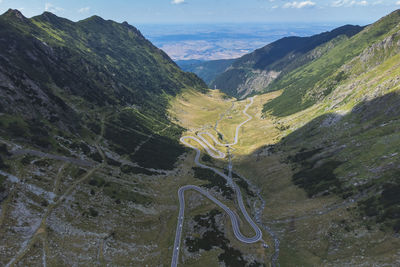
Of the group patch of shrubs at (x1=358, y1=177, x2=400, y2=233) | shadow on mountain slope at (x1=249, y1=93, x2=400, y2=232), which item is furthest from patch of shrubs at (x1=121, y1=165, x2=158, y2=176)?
patch of shrubs at (x1=358, y1=177, x2=400, y2=233)

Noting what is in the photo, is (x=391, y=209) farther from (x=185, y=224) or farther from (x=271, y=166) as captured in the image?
(x=271, y=166)

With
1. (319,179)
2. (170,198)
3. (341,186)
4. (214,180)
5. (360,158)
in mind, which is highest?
(360,158)

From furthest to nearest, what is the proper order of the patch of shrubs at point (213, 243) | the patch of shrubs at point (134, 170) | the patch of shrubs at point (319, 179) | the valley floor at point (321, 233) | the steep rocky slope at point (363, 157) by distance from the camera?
the patch of shrubs at point (134, 170)
the patch of shrubs at point (319, 179)
the steep rocky slope at point (363, 157)
the patch of shrubs at point (213, 243)
the valley floor at point (321, 233)

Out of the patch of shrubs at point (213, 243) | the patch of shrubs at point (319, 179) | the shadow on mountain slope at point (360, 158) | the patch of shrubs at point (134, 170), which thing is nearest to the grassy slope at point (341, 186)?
the shadow on mountain slope at point (360, 158)

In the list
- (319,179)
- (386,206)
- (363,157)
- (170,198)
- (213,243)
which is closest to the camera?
(386,206)

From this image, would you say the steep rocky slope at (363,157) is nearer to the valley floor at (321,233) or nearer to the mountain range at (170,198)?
the mountain range at (170,198)

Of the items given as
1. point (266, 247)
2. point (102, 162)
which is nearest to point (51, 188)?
point (102, 162)

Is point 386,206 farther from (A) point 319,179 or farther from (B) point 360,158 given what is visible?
(A) point 319,179

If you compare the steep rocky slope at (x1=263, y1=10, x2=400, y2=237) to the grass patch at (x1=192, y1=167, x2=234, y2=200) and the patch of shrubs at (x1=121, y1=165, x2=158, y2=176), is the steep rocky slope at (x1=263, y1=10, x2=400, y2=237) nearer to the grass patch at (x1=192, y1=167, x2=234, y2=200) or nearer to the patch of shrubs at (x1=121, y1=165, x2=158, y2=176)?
the grass patch at (x1=192, y1=167, x2=234, y2=200)

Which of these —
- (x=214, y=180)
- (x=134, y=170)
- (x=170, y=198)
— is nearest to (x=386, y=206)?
(x=170, y=198)

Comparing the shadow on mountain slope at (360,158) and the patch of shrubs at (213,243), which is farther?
the shadow on mountain slope at (360,158)

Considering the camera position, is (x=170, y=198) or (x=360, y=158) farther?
(x=360, y=158)
